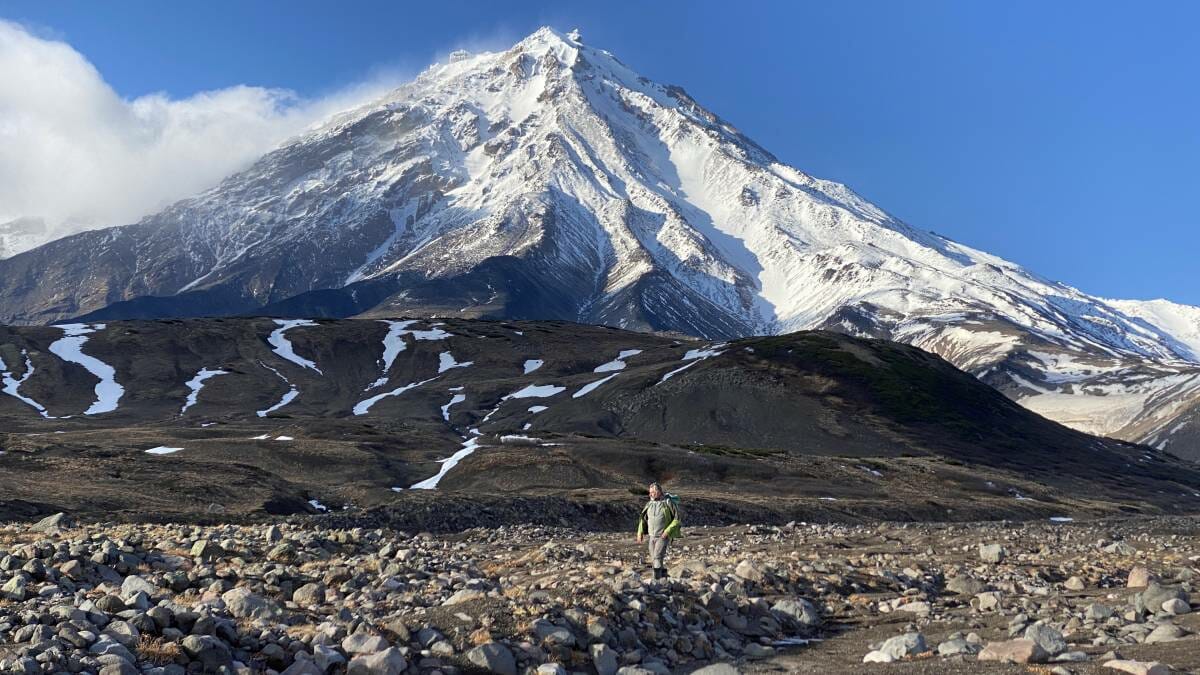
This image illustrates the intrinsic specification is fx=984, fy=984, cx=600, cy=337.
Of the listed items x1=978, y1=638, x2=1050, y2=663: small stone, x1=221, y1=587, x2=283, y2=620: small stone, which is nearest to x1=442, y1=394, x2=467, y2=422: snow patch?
x1=221, y1=587, x2=283, y2=620: small stone

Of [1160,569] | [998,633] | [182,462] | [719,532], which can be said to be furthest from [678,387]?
A: [998,633]

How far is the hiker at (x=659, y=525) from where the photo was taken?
25391 millimetres

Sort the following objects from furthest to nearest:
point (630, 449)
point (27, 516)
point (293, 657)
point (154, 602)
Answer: point (630, 449)
point (27, 516)
point (154, 602)
point (293, 657)

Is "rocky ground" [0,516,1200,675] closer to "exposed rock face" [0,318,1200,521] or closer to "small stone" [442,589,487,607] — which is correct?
"small stone" [442,589,487,607]

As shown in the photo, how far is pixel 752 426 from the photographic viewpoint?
163500 mm

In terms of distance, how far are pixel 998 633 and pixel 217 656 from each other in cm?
1465

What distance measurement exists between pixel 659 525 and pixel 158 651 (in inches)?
557

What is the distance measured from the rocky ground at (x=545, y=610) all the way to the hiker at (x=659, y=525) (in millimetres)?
1070

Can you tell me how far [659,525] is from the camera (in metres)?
26.0

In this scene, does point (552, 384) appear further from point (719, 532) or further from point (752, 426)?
point (719, 532)

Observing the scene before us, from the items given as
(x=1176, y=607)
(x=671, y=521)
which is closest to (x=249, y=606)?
(x=671, y=521)

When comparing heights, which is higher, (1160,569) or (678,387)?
(678,387)

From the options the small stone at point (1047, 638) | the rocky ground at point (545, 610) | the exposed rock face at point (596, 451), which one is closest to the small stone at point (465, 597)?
the rocky ground at point (545, 610)

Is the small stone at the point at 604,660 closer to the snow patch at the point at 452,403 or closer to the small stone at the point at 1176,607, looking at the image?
the small stone at the point at 1176,607
